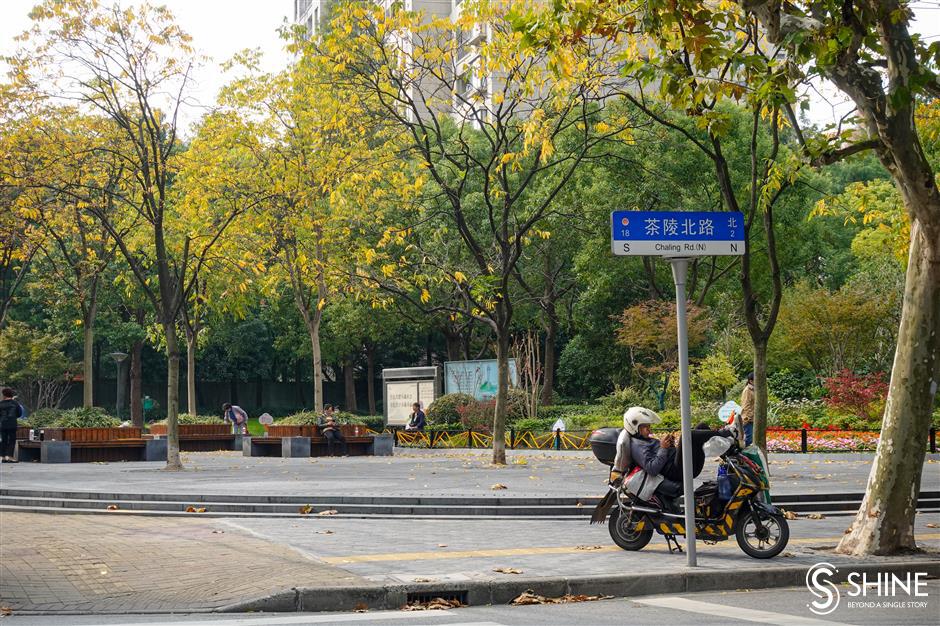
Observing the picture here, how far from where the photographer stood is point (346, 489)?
17.4 m

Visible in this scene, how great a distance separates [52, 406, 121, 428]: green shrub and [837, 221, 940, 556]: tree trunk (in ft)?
70.7

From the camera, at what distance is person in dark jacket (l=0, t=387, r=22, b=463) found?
83.6ft

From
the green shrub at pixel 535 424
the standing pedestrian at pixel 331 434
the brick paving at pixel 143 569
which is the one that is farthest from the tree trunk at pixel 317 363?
the brick paving at pixel 143 569

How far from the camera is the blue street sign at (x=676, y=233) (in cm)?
963

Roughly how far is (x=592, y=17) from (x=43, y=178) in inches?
616

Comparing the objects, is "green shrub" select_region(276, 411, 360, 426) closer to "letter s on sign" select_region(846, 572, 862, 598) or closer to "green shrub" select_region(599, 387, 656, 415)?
"green shrub" select_region(599, 387, 656, 415)

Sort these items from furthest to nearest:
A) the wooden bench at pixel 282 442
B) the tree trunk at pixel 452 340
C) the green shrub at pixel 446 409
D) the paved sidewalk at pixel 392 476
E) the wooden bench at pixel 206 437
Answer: the tree trunk at pixel 452 340, the green shrub at pixel 446 409, the wooden bench at pixel 206 437, the wooden bench at pixel 282 442, the paved sidewalk at pixel 392 476

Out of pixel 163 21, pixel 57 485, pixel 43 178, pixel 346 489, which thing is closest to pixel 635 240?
pixel 346 489

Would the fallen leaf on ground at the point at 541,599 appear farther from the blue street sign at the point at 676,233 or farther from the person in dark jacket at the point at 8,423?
the person in dark jacket at the point at 8,423

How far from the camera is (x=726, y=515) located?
34.9ft

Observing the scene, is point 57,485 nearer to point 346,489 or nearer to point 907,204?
point 346,489

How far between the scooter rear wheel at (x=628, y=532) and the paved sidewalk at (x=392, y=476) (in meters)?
4.35

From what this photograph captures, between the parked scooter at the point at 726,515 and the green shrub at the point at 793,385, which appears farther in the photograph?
the green shrub at the point at 793,385

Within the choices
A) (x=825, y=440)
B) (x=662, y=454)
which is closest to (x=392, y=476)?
(x=662, y=454)
